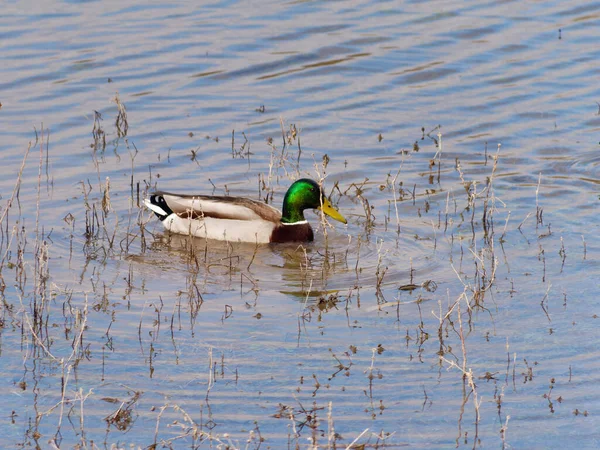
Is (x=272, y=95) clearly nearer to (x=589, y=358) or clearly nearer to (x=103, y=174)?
(x=103, y=174)

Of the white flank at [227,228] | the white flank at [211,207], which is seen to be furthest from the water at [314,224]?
the white flank at [211,207]

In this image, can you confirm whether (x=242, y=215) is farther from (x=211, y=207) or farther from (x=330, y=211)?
(x=330, y=211)

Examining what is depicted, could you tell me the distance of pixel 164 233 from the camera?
35.4ft

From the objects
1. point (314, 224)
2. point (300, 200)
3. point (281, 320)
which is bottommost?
point (281, 320)

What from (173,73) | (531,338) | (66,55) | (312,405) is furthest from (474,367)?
(66,55)

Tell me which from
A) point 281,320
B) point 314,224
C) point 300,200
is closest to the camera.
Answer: point 281,320

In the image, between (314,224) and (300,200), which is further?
(314,224)

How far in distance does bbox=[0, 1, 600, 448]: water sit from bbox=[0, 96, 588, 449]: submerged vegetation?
0.08 ft

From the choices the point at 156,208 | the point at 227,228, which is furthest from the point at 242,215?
the point at 156,208

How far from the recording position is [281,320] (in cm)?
783

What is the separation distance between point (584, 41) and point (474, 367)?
1059cm

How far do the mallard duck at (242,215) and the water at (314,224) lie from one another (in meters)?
0.19

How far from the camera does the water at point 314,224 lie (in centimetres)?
635

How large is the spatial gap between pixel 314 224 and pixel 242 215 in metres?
1.08
